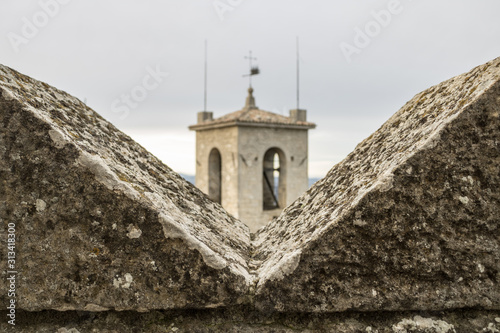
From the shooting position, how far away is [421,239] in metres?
1.50

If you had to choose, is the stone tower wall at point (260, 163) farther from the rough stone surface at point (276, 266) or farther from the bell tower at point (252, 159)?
the rough stone surface at point (276, 266)

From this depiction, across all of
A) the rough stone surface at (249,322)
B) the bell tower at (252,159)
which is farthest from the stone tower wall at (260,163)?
the rough stone surface at (249,322)

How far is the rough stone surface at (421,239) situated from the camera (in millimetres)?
1491

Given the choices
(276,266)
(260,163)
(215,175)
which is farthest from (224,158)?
(276,266)

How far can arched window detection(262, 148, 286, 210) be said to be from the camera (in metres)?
27.7

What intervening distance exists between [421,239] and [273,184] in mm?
26506

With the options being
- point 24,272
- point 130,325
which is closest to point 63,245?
point 24,272

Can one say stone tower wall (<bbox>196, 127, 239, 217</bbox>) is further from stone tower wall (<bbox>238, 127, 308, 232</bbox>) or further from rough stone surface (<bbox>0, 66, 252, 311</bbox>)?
rough stone surface (<bbox>0, 66, 252, 311</bbox>)

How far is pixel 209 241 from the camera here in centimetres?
166

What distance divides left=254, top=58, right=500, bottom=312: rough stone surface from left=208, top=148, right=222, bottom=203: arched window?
26.6m

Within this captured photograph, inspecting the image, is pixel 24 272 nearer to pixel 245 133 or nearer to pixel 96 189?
pixel 96 189

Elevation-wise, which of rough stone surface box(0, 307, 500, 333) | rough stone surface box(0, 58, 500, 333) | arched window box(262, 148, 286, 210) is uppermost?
arched window box(262, 148, 286, 210)

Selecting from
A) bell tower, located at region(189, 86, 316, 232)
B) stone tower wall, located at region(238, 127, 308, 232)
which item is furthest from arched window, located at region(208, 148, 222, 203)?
stone tower wall, located at region(238, 127, 308, 232)

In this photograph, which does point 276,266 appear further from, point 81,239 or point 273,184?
point 273,184
